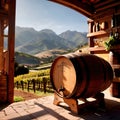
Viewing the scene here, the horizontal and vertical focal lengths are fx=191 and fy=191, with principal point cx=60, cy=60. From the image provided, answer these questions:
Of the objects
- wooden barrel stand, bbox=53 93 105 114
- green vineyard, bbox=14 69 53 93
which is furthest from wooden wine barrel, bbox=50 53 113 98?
green vineyard, bbox=14 69 53 93

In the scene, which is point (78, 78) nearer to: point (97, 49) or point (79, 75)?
point (79, 75)

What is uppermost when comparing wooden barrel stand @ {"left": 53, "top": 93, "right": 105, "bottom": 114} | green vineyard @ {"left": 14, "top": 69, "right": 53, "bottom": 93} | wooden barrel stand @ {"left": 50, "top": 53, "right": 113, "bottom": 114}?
wooden barrel stand @ {"left": 50, "top": 53, "right": 113, "bottom": 114}

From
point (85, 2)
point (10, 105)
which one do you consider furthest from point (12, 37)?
point (85, 2)

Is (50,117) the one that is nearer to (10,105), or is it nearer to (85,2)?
(10,105)

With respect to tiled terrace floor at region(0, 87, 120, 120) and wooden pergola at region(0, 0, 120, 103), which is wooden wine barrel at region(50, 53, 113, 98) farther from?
wooden pergola at region(0, 0, 120, 103)

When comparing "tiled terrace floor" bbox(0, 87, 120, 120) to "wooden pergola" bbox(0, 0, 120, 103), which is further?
"wooden pergola" bbox(0, 0, 120, 103)

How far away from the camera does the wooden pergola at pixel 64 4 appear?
15.7ft

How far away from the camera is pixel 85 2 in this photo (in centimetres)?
637

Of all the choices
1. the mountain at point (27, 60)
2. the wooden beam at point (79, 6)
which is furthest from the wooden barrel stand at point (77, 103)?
the mountain at point (27, 60)

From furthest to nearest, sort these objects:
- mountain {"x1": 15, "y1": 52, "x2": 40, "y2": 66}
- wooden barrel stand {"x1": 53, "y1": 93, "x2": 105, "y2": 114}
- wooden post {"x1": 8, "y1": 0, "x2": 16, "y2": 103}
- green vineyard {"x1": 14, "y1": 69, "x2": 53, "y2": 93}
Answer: mountain {"x1": 15, "y1": 52, "x2": 40, "y2": 66} < green vineyard {"x1": 14, "y1": 69, "x2": 53, "y2": 93} < wooden post {"x1": 8, "y1": 0, "x2": 16, "y2": 103} < wooden barrel stand {"x1": 53, "y1": 93, "x2": 105, "y2": 114}

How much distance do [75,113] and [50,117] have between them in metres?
0.56

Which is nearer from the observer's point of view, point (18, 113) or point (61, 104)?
point (18, 113)

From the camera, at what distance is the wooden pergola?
15.7 feet

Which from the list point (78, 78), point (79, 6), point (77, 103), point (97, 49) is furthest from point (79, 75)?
point (79, 6)
